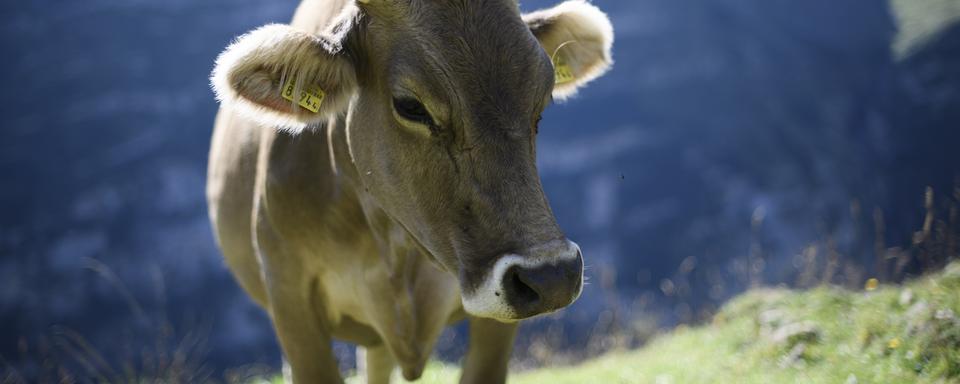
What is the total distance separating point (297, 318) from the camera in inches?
162

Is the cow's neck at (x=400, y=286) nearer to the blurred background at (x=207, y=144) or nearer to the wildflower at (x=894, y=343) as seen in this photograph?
the wildflower at (x=894, y=343)

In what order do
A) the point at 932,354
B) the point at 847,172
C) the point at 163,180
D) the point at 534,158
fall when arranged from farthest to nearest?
the point at 163,180, the point at 847,172, the point at 932,354, the point at 534,158

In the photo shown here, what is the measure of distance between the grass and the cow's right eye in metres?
2.63

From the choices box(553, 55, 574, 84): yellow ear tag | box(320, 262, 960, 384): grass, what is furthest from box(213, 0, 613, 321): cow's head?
box(320, 262, 960, 384): grass

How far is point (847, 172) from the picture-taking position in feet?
80.2

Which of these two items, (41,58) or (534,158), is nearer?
(534,158)

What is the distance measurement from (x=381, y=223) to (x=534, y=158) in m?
0.94

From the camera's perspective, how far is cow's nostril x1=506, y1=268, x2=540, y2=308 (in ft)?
9.36

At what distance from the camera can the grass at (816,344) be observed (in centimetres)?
442

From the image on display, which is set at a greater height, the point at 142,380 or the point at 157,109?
the point at 142,380

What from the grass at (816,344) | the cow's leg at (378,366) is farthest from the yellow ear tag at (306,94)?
the grass at (816,344)

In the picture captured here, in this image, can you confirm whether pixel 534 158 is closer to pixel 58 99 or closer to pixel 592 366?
pixel 592 366

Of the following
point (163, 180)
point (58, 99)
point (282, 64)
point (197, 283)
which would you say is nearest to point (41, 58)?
point (58, 99)

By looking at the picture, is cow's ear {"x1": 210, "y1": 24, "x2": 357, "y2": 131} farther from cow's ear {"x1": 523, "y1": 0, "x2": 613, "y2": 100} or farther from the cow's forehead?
cow's ear {"x1": 523, "y1": 0, "x2": 613, "y2": 100}
